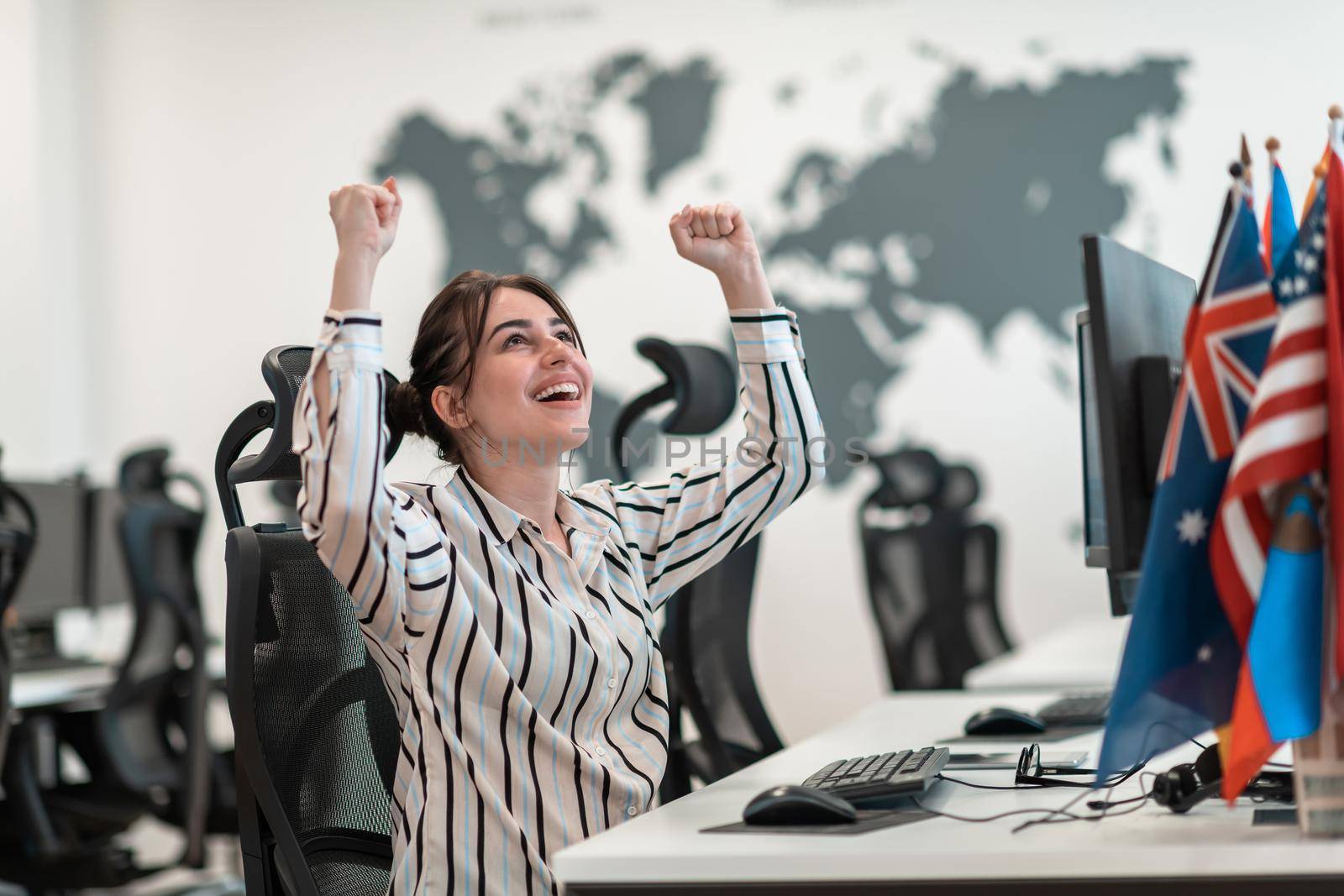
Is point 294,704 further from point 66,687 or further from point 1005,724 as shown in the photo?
point 66,687

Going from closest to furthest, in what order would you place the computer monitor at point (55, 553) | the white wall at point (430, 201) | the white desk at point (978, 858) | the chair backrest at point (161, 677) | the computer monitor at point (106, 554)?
the white desk at point (978, 858) → the chair backrest at point (161, 677) → the computer monitor at point (55, 553) → the computer monitor at point (106, 554) → the white wall at point (430, 201)

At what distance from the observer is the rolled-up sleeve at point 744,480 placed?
1751 mm

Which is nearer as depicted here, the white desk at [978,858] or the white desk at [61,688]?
the white desk at [978,858]

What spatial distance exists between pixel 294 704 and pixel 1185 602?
2.99 feet

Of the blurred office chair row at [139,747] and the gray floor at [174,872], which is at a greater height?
the blurred office chair row at [139,747]

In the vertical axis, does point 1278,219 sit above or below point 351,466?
above

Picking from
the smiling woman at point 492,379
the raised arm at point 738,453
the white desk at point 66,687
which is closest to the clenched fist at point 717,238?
the raised arm at point 738,453

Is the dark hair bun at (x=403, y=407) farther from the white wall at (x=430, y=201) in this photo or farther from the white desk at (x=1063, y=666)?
the white wall at (x=430, y=201)

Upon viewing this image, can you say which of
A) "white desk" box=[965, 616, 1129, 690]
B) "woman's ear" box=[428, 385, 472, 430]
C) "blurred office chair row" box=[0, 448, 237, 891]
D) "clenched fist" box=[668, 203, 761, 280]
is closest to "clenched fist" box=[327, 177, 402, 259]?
"woman's ear" box=[428, 385, 472, 430]

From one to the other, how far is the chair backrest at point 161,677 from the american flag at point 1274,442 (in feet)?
8.95

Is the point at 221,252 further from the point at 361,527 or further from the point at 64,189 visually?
the point at 361,527

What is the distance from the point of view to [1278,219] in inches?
51.5

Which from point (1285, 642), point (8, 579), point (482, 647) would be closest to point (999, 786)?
point (1285, 642)

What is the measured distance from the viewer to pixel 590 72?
17.4ft
